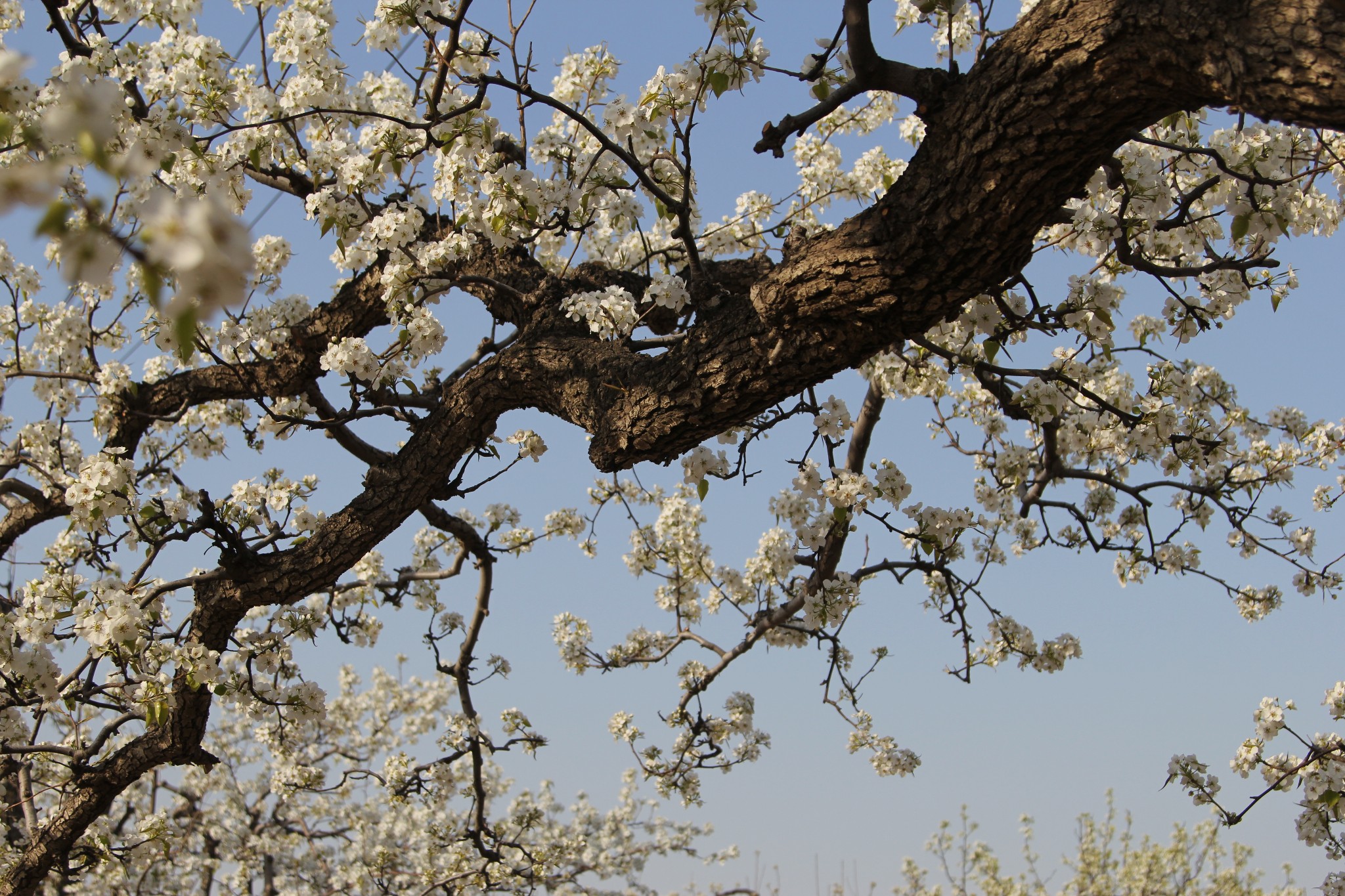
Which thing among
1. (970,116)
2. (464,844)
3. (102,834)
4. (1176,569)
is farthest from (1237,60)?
(464,844)

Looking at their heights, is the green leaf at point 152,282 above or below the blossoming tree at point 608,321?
below

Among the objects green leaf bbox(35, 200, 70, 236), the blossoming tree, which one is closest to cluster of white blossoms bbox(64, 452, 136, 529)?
the blossoming tree

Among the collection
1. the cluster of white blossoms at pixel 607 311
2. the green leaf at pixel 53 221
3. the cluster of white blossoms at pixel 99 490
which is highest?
the cluster of white blossoms at pixel 607 311

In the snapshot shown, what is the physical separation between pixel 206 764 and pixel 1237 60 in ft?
15.1

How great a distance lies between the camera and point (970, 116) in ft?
7.23

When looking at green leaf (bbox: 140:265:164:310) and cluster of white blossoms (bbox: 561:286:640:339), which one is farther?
cluster of white blossoms (bbox: 561:286:640:339)

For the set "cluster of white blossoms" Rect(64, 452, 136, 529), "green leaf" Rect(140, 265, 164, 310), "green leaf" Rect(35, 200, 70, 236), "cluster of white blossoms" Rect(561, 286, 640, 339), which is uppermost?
"cluster of white blossoms" Rect(561, 286, 640, 339)

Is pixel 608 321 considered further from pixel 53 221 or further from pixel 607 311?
pixel 53 221

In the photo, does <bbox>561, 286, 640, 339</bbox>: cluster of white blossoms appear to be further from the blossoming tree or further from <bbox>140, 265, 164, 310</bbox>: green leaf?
<bbox>140, 265, 164, 310</bbox>: green leaf

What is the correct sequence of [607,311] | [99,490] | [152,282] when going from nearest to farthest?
1. [152,282]
2. [99,490]
3. [607,311]

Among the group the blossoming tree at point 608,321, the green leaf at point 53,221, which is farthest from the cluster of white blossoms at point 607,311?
the green leaf at point 53,221

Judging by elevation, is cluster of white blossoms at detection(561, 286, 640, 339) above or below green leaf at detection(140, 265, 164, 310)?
above

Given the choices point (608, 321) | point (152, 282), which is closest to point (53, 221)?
point (152, 282)

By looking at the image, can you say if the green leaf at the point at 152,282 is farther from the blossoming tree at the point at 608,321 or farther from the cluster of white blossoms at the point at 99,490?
the cluster of white blossoms at the point at 99,490
